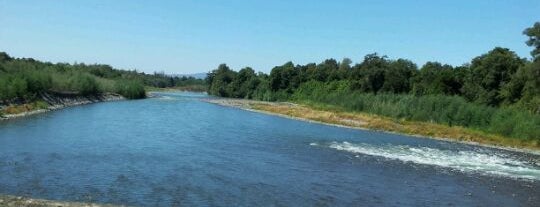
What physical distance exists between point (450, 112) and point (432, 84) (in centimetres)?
2328

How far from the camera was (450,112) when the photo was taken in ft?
222

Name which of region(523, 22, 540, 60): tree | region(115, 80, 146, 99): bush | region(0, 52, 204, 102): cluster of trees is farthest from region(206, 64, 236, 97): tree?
region(523, 22, 540, 60): tree

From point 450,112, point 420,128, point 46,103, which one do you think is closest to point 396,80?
point 450,112

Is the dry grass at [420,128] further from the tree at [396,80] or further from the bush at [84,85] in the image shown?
the bush at [84,85]

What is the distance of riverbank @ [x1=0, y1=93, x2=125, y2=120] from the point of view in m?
54.1

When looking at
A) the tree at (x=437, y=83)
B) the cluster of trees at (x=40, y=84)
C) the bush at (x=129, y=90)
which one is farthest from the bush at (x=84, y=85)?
the tree at (x=437, y=83)

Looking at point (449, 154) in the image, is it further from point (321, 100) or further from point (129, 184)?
point (321, 100)

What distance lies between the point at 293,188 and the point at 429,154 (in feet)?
65.7

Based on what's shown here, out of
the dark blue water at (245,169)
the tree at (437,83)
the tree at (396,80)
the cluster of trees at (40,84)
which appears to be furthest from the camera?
the tree at (396,80)

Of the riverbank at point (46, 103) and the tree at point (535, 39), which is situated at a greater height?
the tree at point (535, 39)

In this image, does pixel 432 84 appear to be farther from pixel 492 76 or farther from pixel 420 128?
pixel 420 128

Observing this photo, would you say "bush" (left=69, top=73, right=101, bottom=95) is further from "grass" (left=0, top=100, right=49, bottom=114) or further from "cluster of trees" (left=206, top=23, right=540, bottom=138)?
"cluster of trees" (left=206, top=23, right=540, bottom=138)

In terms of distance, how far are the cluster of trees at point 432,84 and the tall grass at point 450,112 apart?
0.13 m

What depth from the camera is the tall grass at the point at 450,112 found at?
5619cm
